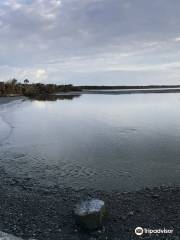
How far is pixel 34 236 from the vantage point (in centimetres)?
942

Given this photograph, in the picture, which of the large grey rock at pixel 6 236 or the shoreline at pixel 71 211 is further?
the shoreline at pixel 71 211

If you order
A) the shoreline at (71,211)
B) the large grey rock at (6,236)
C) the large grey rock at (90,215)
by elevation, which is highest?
the large grey rock at (90,215)

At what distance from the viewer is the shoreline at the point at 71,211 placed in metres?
9.60

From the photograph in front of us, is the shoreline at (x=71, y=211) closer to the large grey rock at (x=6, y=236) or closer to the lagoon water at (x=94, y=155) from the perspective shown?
the large grey rock at (x=6, y=236)

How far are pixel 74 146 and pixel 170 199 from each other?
9.58 meters

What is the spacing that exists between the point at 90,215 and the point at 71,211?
152cm

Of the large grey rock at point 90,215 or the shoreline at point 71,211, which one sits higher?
the large grey rock at point 90,215

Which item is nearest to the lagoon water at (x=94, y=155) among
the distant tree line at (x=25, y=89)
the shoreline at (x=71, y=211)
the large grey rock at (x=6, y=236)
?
the shoreline at (x=71, y=211)

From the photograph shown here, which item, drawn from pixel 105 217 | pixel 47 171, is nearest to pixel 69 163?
pixel 47 171

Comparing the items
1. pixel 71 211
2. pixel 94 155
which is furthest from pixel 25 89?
pixel 71 211

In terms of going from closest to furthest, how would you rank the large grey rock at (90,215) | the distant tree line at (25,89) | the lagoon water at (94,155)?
the large grey rock at (90,215), the lagoon water at (94,155), the distant tree line at (25,89)

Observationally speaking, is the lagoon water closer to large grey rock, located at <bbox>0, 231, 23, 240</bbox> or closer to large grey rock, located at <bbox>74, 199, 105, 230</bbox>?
large grey rock, located at <bbox>74, 199, 105, 230</bbox>

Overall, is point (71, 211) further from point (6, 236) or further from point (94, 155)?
point (94, 155)

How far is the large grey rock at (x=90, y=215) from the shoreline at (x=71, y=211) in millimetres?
166
